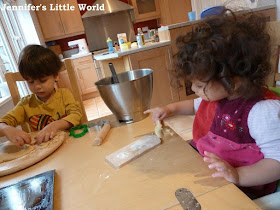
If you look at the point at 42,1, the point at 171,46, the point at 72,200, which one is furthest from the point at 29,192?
the point at 42,1

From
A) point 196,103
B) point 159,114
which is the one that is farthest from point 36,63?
point 196,103

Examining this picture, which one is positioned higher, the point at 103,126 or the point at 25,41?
the point at 25,41

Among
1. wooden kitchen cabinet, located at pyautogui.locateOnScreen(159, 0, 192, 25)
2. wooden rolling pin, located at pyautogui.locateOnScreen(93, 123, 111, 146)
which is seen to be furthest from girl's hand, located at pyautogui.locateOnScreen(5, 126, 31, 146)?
wooden kitchen cabinet, located at pyautogui.locateOnScreen(159, 0, 192, 25)

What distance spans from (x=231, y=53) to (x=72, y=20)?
3.90m

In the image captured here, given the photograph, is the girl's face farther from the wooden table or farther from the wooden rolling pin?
the wooden rolling pin

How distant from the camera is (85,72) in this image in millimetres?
3807

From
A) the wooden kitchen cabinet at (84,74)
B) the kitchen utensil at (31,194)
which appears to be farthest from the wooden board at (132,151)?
the wooden kitchen cabinet at (84,74)

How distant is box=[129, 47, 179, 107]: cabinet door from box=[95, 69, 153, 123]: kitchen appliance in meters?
1.49

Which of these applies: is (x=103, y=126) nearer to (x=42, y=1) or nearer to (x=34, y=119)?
(x=34, y=119)

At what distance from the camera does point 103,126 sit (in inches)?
28.9

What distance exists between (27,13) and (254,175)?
371 centimetres

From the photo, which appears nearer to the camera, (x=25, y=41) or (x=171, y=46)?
(x=171, y=46)

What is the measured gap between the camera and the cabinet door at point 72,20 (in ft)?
12.3

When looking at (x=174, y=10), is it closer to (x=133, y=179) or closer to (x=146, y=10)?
(x=146, y=10)
